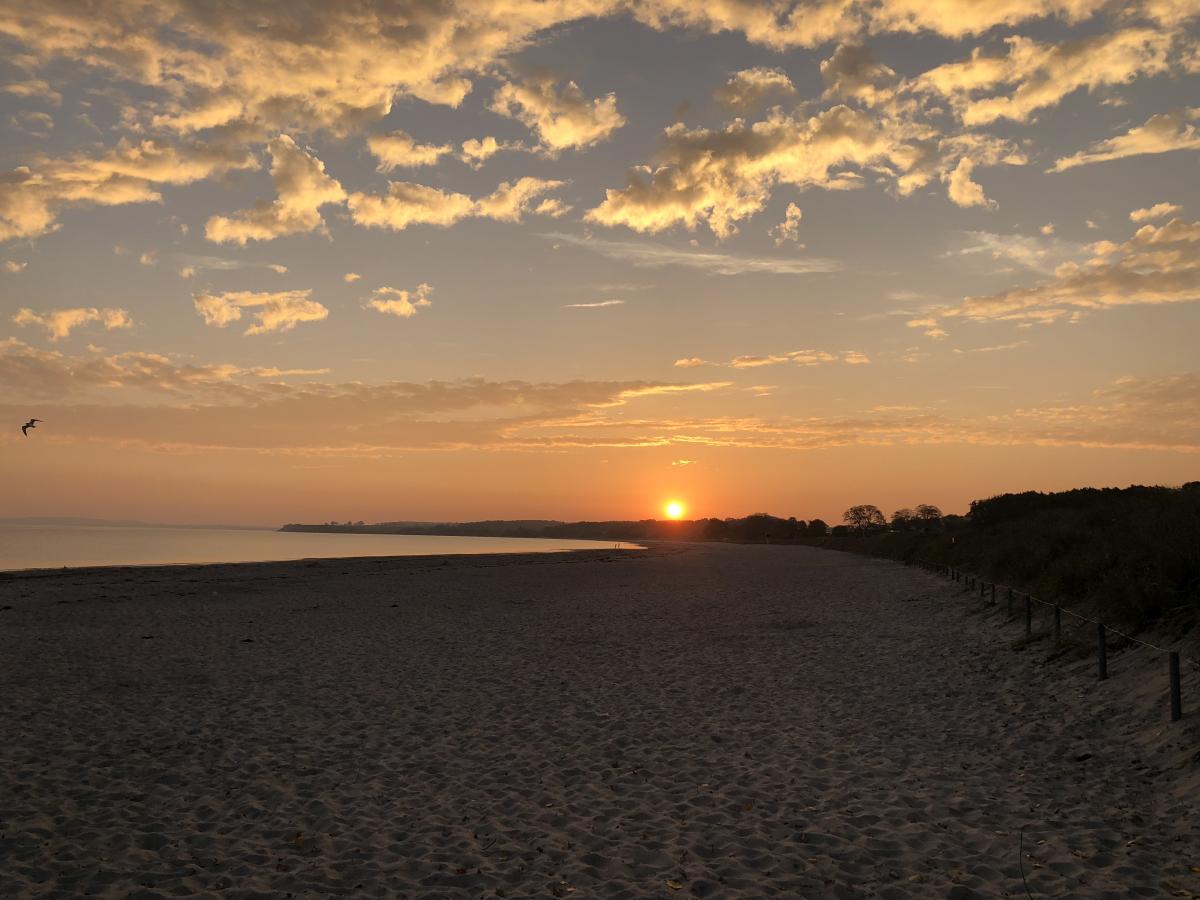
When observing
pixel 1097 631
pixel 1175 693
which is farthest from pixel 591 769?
pixel 1097 631

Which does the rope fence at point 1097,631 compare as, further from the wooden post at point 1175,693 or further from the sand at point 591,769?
the sand at point 591,769

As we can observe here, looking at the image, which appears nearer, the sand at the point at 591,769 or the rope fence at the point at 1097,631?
the sand at the point at 591,769

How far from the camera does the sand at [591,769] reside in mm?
7973

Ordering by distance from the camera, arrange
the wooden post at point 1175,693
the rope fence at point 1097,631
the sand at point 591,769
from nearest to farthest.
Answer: the sand at point 591,769
the wooden post at point 1175,693
the rope fence at point 1097,631

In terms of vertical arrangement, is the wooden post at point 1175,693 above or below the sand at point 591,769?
above

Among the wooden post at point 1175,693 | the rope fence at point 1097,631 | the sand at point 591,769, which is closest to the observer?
the sand at point 591,769

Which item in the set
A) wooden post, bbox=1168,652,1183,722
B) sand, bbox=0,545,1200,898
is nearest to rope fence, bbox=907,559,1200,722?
wooden post, bbox=1168,652,1183,722

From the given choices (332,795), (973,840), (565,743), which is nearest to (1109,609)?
(973,840)

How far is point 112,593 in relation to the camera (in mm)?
41344

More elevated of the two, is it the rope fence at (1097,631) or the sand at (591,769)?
the rope fence at (1097,631)

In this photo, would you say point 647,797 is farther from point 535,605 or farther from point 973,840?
point 535,605

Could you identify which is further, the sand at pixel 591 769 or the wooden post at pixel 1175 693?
the wooden post at pixel 1175 693

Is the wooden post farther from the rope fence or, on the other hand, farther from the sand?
the sand

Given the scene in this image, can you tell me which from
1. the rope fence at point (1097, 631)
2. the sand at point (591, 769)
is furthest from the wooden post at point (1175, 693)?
the sand at point (591, 769)
